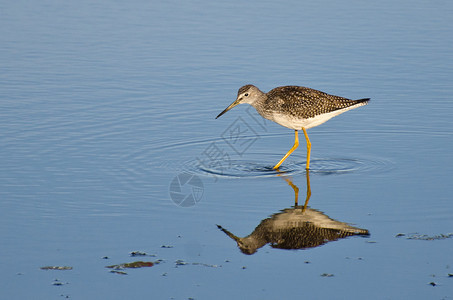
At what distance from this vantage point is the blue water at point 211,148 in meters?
7.78

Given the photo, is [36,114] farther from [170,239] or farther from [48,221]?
[170,239]

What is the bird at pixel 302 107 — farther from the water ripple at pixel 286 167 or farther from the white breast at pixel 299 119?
the water ripple at pixel 286 167

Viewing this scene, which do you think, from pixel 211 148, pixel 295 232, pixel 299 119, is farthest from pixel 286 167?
pixel 295 232

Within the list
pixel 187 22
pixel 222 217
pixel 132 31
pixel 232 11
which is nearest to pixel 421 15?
pixel 232 11

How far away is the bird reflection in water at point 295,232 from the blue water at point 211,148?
131 millimetres

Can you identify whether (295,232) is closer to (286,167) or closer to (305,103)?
(286,167)

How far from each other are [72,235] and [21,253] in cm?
73

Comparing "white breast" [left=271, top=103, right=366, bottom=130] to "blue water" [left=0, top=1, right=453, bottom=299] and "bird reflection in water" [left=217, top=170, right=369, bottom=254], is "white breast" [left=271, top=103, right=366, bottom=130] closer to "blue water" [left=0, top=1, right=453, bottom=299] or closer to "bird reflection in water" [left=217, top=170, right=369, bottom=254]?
"blue water" [left=0, top=1, right=453, bottom=299]

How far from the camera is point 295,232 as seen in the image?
352 inches

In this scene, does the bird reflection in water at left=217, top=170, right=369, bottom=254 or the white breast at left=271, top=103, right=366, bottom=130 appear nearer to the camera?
the bird reflection in water at left=217, top=170, right=369, bottom=254

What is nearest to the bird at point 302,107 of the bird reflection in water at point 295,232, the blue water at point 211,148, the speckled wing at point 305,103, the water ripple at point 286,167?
the speckled wing at point 305,103

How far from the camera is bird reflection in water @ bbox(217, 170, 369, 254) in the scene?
28.1 feet

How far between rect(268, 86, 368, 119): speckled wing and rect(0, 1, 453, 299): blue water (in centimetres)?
76

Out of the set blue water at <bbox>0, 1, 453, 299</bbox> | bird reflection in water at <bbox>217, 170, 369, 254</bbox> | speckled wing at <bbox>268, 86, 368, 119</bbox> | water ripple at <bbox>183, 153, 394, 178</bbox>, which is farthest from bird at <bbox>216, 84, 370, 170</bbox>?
bird reflection in water at <bbox>217, 170, 369, 254</bbox>
